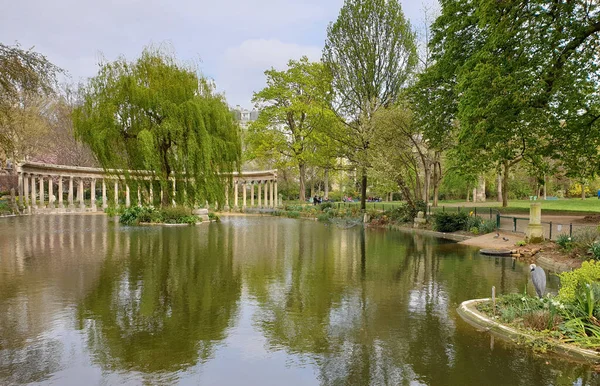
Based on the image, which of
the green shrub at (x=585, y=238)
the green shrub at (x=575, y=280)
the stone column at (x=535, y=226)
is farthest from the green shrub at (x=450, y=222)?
the green shrub at (x=575, y=280)

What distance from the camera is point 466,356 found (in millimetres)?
6824

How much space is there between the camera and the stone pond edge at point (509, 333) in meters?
6.76

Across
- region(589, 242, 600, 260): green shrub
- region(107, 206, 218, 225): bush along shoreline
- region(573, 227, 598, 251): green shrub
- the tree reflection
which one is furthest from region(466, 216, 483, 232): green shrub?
region(107, 206, 218, 225): bush along shoreline

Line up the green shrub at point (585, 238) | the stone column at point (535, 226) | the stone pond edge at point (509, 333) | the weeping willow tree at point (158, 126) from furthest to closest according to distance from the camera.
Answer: the weeping willow tree at point (158, 126) < the stone column at point (535, 226) < the green shrub at point (585, 238) < the stone pond edge at point (509, 333)

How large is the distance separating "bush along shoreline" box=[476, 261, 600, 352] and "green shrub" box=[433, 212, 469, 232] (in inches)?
660

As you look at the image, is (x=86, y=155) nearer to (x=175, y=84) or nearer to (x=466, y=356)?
(x=175, y=84)

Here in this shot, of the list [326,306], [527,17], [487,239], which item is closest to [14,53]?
[326,306]

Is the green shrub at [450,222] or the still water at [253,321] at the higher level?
the green shrub at [450,222]

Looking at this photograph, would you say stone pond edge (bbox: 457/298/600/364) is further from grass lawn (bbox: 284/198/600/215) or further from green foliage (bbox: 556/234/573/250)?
grass lawn (bbox: 284/198/600/215)

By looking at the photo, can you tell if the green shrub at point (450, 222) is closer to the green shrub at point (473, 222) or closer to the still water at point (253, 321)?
the green shrub at point (473, 222)

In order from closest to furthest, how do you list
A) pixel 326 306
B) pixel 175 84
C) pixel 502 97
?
1. pixel 326 306
2. pixel 502 97
3. pixel 175 84

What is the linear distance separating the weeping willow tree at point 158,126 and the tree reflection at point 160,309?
37.0ft

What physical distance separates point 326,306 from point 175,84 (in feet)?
72.8

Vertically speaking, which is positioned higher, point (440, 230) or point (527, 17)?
point (527, 17)
